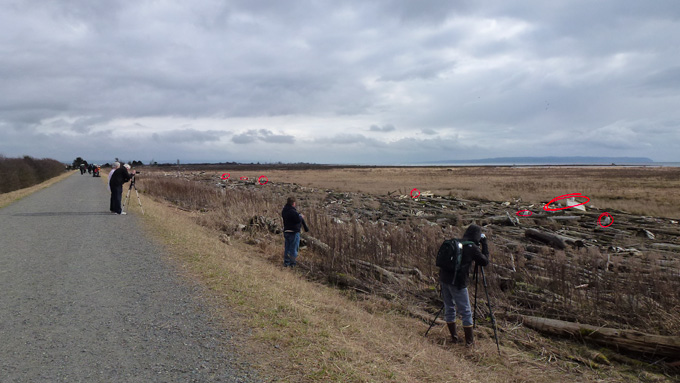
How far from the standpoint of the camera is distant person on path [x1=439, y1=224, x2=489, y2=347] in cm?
575

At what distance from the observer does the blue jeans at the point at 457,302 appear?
6051 millimetres

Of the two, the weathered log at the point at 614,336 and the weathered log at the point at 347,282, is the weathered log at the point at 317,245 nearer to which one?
the weathered log at the point at 347,282

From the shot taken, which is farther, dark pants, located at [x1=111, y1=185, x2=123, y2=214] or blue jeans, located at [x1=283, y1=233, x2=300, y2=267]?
dark pants, located at [x1=111, y1=185, x2=123, y2=214]

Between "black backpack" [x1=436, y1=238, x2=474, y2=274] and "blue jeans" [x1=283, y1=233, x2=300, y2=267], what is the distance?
4.99 meters

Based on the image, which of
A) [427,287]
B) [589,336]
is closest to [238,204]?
[427,287]

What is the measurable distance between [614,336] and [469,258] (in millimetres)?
2961

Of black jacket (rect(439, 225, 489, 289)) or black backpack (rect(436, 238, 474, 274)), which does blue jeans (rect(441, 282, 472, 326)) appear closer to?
black jacket (rect(439, 225, 489, 289))

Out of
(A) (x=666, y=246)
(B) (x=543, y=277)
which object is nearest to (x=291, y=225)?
(B) (x=543, y=277)

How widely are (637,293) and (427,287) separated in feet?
12.6

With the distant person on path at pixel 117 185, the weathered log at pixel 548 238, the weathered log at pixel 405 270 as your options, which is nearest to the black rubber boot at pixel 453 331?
the weathered log at pixel 405 270

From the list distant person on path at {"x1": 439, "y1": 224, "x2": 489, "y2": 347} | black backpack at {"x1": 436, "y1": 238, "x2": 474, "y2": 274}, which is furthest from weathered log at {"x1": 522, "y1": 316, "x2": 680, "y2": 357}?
black backpack at {"x1": 436, "y1": 238, "x2": 474, "y2": 274}

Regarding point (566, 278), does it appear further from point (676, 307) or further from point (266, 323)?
point (266, 323)

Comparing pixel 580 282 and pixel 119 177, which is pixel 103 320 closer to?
pixel 580 282

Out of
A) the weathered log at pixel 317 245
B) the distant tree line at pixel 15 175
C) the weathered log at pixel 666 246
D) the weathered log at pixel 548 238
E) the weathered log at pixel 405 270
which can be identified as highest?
the distant tree line at pixel 15 175
